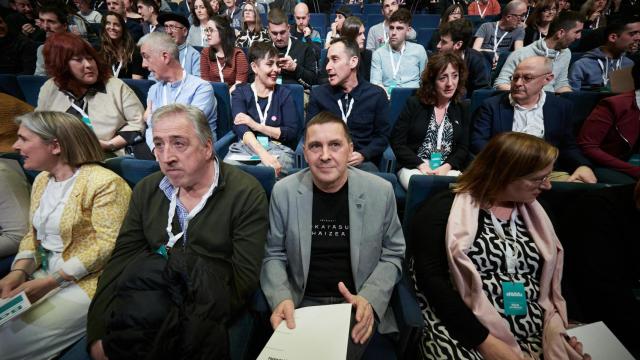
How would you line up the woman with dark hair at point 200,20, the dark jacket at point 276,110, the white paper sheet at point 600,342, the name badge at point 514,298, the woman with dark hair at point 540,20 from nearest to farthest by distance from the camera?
the white paper sheet at point 600,342, the name badge at point 514,298, the dark jacket at point 276,110, the woman with dark hair at point 540,20, the woman with dark hair at point 200,20

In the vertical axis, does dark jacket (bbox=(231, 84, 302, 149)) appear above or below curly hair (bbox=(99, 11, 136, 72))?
below

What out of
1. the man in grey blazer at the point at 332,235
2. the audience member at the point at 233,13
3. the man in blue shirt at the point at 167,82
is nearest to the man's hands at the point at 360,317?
the man in grey blazer at the point at 332,235

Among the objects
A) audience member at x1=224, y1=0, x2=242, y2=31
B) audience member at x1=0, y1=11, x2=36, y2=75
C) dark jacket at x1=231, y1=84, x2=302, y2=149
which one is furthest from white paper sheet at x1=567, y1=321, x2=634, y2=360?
audience member at x1=224, y1=0, x2=242, y2=31

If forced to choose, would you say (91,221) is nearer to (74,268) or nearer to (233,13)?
(74,268)

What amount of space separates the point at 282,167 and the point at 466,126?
1390mm

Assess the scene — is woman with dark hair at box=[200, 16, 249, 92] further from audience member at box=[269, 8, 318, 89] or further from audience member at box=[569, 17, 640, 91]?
audience member at box=[569, 17, 640, 91]

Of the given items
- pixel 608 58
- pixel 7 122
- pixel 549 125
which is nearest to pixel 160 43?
pixel 7 122

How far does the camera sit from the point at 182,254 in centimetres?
116

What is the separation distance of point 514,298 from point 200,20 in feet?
16.4

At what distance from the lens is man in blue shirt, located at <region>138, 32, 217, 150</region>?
2.41 meters

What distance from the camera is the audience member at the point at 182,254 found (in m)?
1.03

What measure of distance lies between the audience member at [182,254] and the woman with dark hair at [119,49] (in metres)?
2.83

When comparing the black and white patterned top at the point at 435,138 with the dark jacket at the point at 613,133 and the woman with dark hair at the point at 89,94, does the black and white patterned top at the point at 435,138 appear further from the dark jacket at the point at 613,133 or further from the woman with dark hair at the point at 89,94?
the woman with dark hair at the point at 89,94

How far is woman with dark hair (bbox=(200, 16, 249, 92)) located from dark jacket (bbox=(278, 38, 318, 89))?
0.48m
